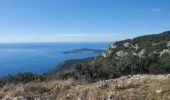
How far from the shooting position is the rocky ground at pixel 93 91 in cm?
889

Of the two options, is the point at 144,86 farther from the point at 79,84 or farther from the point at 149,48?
the point at 149,48

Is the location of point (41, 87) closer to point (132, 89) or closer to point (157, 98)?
point (132, 89)

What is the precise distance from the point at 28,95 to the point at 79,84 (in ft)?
7.18

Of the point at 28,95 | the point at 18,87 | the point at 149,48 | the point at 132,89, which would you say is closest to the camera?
the point at 132,89

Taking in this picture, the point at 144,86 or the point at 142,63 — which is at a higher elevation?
the point at 144,86

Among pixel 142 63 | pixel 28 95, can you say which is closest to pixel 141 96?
pixel 28 95

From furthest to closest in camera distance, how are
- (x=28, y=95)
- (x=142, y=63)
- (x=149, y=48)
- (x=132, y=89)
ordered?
(x=149, y=48)
(x=142, y=63)
(x=28, y=95)
(x=132, y=89)

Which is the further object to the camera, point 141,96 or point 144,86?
point 144,86

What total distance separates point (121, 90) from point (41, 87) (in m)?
3.11

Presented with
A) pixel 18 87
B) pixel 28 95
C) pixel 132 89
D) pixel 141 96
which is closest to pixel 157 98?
pixel 141 96

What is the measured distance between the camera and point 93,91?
9539 millimetres

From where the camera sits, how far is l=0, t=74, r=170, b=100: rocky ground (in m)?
8.89

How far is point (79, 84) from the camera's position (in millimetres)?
11508

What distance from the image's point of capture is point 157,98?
8414mm
